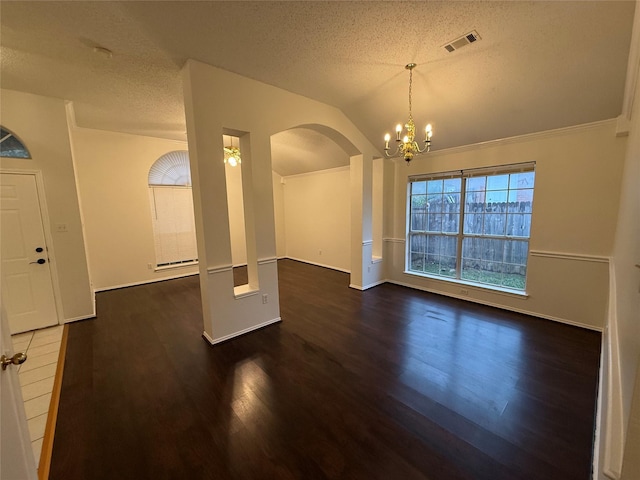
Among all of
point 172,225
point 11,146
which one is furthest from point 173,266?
point 11,146

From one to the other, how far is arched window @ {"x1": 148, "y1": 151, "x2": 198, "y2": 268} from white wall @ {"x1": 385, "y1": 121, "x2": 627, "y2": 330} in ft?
18.5

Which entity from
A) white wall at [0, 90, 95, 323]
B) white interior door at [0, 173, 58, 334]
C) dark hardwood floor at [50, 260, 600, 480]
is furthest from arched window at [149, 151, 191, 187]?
dark hardwood floor at [50, 260, 600, 480]

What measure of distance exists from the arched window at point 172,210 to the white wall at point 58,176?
1.79 m

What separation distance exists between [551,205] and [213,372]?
4427 millimetres

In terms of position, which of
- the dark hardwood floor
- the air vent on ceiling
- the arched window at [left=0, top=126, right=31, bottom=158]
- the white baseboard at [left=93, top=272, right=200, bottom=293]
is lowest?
the dark hardwood floor

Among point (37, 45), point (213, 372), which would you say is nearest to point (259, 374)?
point (213, 372)

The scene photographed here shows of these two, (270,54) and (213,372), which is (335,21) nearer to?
(270,54)

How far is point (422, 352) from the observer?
265cm

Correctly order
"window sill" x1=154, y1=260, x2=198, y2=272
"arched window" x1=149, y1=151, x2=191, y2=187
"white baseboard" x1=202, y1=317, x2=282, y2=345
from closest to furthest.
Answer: "white baseboard" x1=202, y1=317, x2=282, y2=345, "arched window" x1=149, y1=151, x2=191, y2=187, "window sill" x1=154, y1=260, x2=198, y2=272

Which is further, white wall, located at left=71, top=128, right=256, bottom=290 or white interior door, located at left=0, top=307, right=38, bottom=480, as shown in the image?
white wall, located at left=71, top=128, right=256, bottom=290

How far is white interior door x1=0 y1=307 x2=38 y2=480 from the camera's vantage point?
0.80m

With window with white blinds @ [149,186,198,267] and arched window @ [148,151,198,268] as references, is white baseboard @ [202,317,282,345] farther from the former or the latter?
arched window @ [148,151,198,268]

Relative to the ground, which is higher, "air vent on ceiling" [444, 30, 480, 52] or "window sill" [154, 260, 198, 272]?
"air vent on ceiling" [444, 30, 480, 52]

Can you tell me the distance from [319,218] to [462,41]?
472 centimetres
